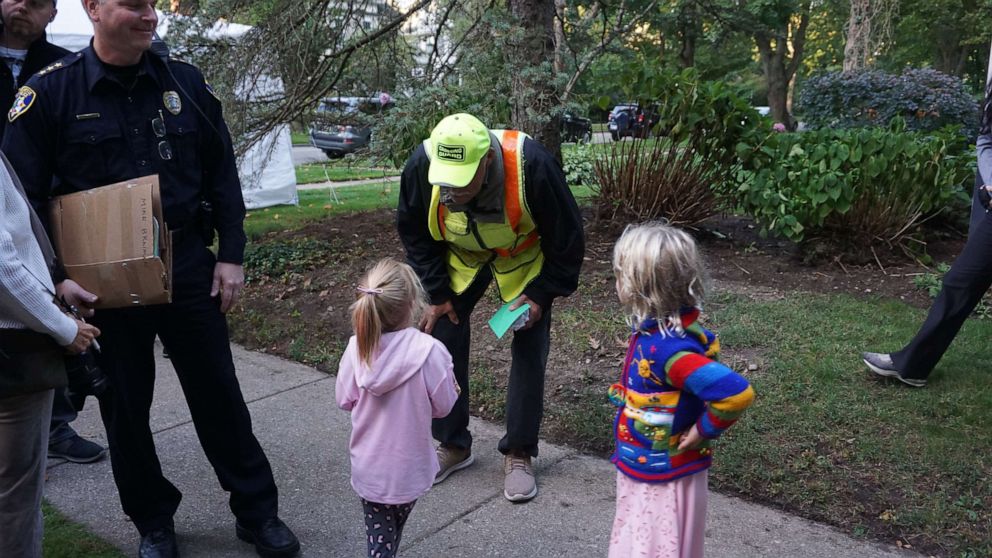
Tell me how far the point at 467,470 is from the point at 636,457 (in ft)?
5.16

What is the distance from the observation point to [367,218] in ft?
28.0

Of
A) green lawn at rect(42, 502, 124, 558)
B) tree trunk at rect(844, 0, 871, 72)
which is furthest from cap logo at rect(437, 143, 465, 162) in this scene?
tree trunk at rect(844, 0, 871, 72)

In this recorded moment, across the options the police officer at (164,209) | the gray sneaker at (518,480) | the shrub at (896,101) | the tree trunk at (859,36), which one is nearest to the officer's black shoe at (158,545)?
the police officer at (164,209)

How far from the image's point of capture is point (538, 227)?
322 cm

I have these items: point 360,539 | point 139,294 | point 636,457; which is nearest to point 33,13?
point 139,294

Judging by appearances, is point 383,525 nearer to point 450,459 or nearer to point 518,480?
point 518,480

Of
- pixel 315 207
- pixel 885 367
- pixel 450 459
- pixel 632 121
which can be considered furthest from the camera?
pixel 315 207

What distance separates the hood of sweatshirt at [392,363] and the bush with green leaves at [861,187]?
4.26 metres

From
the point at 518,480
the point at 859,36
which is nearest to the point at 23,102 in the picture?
the point at 518,480

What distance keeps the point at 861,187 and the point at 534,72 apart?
254 centimetres

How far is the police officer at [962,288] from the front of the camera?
375cm

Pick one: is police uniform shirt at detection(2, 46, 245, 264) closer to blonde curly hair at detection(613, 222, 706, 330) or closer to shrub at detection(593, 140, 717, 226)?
blonde curly hair at detection(613, 222, 706, 330)

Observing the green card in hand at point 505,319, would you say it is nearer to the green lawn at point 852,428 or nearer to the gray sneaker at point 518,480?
the gray sneaker at point 518,480

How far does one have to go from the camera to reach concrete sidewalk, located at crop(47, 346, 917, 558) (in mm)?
3021
